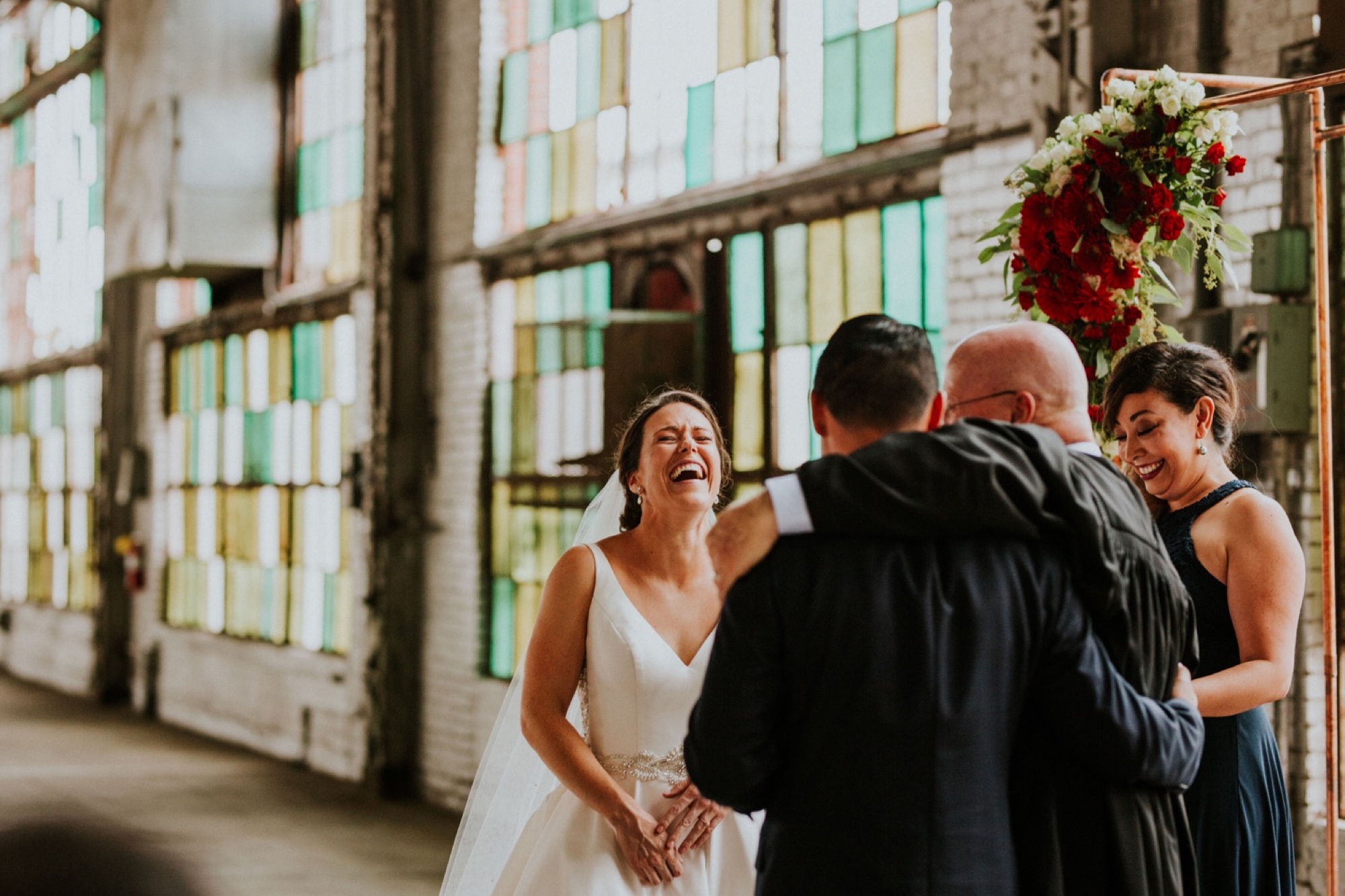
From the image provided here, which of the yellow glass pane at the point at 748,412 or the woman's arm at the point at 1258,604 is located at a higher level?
the yellow glass pane at the point at 748,412

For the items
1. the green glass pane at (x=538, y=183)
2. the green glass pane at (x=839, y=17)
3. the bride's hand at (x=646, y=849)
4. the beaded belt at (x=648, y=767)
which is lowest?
the bride's hand at (x=646, y=849)

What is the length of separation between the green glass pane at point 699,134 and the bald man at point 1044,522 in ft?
16.0

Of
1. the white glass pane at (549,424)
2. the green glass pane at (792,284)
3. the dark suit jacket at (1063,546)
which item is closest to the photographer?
the dark suit jacket at (1063,546)

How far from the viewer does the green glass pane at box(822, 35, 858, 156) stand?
20.6ft

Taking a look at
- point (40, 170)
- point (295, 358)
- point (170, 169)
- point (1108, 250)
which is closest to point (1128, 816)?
point (1108, 250)

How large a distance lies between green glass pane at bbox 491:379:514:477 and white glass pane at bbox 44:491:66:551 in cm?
821

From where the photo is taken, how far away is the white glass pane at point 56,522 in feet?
48.2

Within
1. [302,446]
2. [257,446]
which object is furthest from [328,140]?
[257,446]

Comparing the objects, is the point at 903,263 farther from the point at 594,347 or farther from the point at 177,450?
the point at 177,450

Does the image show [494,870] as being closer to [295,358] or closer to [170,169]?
[295,358]

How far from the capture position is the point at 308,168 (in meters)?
10.6

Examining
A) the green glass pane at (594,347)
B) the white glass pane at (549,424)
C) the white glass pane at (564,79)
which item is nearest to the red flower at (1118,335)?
the green glass pane at (594,347)

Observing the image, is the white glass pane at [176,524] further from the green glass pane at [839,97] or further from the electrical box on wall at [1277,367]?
the electrical box on wall at [1277,367]

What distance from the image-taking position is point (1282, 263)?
4441 mm
